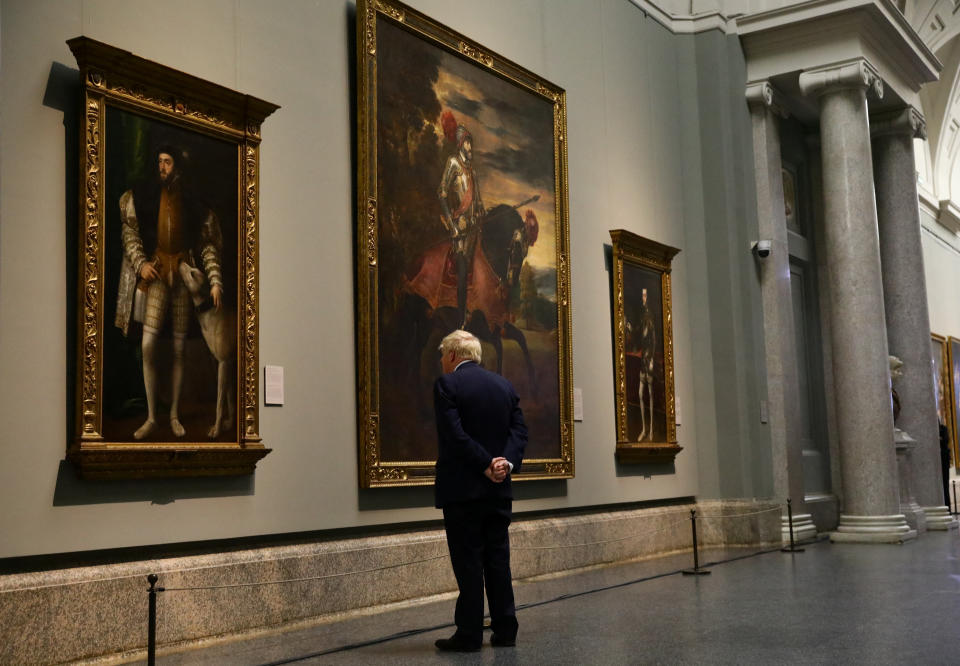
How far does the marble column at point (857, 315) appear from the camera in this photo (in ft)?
49.0

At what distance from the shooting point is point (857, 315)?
49.7ft

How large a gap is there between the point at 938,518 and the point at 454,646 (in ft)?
42.1

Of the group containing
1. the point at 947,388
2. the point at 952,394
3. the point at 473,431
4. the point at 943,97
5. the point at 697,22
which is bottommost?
the point at 473,431

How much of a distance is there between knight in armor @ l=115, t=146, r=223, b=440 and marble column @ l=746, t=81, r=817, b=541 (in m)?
9.51

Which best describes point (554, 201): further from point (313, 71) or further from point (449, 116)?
point (313, 71)

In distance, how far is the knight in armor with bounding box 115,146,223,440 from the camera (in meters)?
7.06

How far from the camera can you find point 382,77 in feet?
31.3

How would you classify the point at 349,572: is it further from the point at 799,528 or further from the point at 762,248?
the point at 762,248

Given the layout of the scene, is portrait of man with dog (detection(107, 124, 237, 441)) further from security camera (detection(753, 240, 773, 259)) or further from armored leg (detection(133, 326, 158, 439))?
security camera (detection(753, 240, 773, 259))

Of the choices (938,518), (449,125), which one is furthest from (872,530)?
(449,125)

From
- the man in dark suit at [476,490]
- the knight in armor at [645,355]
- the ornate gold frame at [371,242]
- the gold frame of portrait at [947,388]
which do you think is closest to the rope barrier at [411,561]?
the ornate gold frame at [371,242]

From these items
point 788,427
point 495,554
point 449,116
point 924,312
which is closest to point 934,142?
point 924,312

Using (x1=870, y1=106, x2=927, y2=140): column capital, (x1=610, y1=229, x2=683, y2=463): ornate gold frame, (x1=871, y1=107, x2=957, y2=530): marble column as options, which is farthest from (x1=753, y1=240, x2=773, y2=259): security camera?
(x1=870, y1=106, x2=927, y2=140): column capital

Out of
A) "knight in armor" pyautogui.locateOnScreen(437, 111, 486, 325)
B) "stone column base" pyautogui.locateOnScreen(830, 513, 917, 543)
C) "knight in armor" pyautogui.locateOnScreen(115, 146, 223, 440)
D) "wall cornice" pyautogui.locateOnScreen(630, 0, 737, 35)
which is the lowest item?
"stone column base" pyautogui.locateOnScreen(830, 513, 917, 543)
